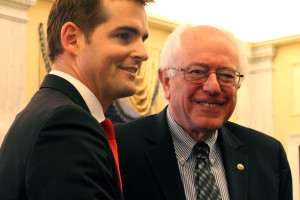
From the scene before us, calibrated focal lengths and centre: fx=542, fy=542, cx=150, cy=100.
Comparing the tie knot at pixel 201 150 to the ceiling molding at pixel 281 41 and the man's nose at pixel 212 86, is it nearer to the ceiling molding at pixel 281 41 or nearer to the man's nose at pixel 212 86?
the man's nose at pixel 212 86

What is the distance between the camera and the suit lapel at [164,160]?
2.29 metres

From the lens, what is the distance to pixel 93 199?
47.0 inches

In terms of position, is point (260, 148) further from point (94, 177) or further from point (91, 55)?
point (94, 177)

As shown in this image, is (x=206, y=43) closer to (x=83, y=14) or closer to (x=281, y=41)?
(x=83, y=14)

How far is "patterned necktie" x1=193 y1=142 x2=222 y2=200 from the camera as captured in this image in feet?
7.61

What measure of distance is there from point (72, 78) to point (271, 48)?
34.3 ft

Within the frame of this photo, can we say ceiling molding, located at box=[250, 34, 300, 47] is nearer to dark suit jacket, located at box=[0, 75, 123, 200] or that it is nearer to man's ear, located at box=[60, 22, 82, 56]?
man's ear, located at box=[60, 22, 82, 56]

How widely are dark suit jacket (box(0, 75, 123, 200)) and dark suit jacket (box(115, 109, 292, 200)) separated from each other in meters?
0.98

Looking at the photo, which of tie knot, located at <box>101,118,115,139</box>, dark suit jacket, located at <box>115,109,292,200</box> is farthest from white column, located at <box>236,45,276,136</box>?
tie knot, located at <box>101,118,115,139</box>

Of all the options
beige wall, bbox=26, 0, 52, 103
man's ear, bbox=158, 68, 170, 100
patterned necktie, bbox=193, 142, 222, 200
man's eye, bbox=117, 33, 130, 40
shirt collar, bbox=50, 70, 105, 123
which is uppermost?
beige wall, bbox=26, 0, 52, 103

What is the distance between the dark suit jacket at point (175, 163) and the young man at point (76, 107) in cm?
83

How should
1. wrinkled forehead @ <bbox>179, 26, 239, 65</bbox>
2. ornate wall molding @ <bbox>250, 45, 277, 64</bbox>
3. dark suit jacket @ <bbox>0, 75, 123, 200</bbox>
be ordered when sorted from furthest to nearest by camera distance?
ornate wall molding @ <bbox>250, 45, 277, 64</bbox>, wrinkled forehead @ <bbox>179, 26, 239, 65</bbox>, dark suit jacket @ <bbox>0, 75, 123, 200</bbox>

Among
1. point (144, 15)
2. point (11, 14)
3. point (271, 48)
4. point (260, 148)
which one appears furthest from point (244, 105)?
point (144, 15)

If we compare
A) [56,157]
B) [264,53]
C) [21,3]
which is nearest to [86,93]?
[56,157]
